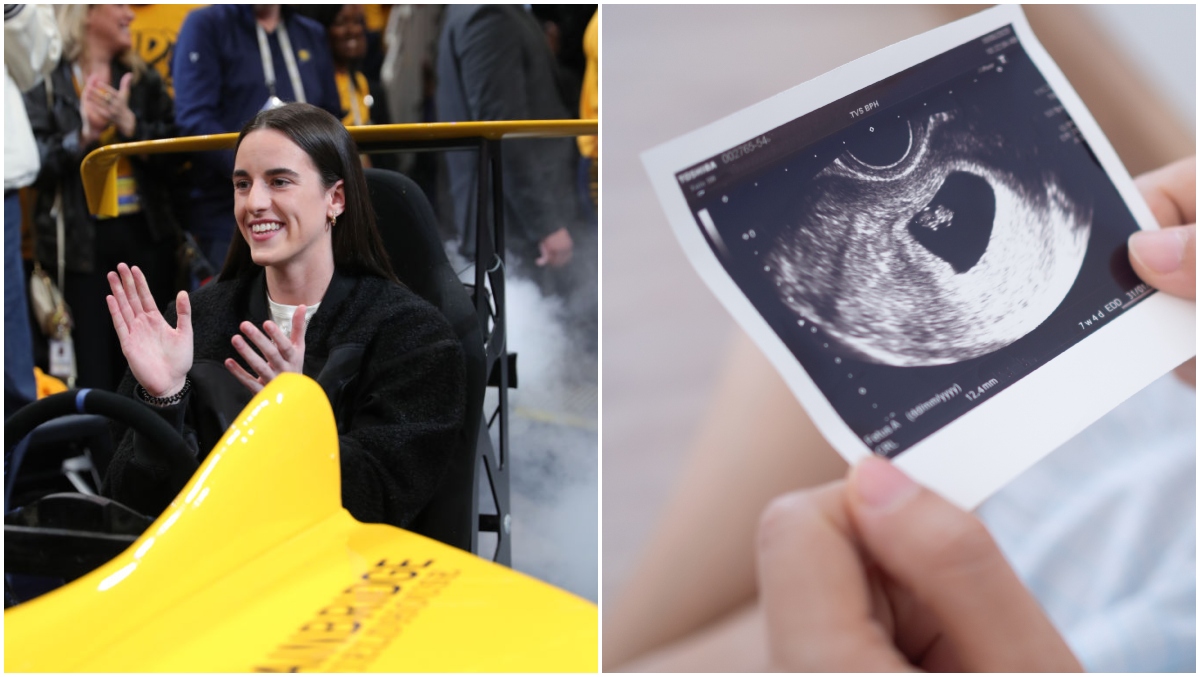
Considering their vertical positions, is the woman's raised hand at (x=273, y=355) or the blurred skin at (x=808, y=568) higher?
the woman's raised hand at (x=273, y=355)

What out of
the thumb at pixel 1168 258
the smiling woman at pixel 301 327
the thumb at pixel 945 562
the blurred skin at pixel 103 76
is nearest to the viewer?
the thumb at pixel 945 562

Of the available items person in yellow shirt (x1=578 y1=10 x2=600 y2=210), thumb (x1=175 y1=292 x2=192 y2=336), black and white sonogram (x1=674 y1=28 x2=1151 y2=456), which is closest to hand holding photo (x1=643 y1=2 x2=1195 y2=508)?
black and white sonogram (x1=674 y1=28 x2=1151 y2=456)

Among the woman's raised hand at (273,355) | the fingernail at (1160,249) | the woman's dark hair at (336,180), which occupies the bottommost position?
the woman's raised hand at (273,355)

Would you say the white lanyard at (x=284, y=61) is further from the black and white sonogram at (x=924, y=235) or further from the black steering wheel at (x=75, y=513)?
the black and white sonogram at (x=924, y=235)

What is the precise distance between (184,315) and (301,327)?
4.9 inches

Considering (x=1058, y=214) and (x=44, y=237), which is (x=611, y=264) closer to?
(x=1058, y=214)

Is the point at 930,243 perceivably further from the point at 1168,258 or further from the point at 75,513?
the point at 75,513

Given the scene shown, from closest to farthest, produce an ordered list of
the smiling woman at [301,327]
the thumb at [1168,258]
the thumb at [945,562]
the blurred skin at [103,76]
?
1. the thumb at [945,562]
2. the thumb at [1168,258]
3. the smiling woman at [301,327]
4. the blurred skin at [103,76]

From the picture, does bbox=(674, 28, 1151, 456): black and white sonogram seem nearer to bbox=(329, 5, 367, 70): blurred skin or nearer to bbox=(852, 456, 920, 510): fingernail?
bbox=(852, 456, 920, 510): fingernail

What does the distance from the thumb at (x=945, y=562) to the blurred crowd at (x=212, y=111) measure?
41cm

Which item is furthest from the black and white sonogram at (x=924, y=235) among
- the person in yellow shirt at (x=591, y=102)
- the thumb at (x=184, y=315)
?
the thumb at (x=184, y=315)

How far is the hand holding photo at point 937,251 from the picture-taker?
2.20 ft

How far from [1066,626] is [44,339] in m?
1.08

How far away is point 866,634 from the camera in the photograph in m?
0.65
